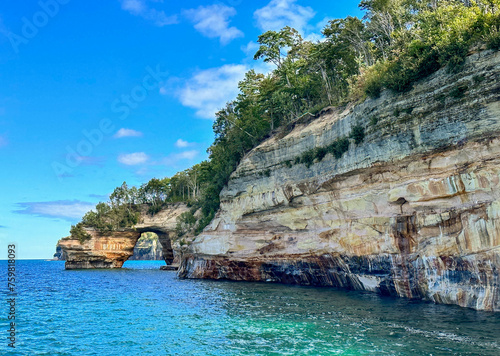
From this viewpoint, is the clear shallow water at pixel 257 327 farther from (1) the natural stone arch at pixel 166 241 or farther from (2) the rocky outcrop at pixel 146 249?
(2) the rocky outcrop at pixel 146 249

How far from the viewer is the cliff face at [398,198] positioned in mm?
15695

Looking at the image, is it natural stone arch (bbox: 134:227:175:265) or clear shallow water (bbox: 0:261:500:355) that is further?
natural stone arch (bbox: 134:227:175:265)

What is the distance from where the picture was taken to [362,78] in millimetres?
25547

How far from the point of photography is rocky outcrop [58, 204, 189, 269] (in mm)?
62284

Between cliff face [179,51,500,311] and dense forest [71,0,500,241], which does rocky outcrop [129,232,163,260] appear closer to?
dense forest [71,0,500,241]

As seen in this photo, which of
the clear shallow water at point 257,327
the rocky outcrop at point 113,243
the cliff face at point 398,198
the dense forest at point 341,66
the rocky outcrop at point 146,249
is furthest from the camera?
the rocky outcrop at point 146,249

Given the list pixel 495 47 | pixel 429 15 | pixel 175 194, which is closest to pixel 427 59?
pixel 495 47

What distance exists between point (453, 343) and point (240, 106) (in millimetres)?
39852

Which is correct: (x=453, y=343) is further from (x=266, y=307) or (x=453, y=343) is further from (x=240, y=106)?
(x=240, y=106)

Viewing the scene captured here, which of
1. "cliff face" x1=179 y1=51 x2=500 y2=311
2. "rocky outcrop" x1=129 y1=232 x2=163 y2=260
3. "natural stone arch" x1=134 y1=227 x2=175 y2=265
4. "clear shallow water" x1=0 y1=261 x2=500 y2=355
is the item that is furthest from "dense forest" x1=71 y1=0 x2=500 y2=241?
"rocky outcrop" x1=129 y1=232 x2=163 y2=260

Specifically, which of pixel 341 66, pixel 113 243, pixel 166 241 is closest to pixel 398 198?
pixel 341 66

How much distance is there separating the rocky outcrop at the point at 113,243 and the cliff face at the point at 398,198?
1469 inches

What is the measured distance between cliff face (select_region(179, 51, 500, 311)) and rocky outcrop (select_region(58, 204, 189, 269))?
3731 centimetres

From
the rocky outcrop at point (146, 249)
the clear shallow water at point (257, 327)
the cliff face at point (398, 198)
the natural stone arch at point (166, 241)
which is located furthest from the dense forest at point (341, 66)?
the rocky outcrop at point (146, 249)
